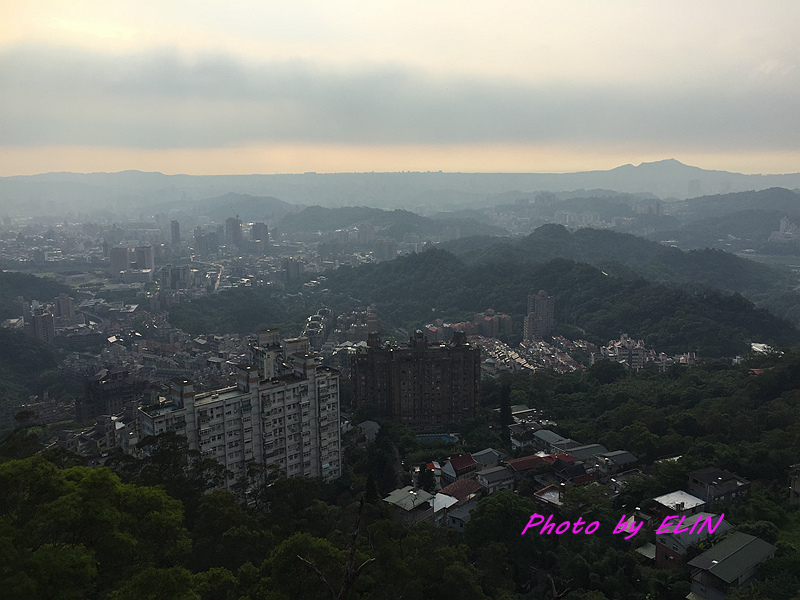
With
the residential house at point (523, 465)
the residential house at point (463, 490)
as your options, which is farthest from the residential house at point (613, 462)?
the residential house at point (463, 490)

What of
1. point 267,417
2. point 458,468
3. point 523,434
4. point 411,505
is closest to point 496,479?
point 458,468

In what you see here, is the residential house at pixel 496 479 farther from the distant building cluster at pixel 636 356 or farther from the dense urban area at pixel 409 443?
the distant building cluster at pixel 636 356

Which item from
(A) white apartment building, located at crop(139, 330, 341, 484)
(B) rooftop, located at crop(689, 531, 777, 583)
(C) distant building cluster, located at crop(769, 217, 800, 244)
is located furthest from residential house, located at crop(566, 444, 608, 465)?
(C) distant building cluster, located at crop(769, 217, 800, 244)

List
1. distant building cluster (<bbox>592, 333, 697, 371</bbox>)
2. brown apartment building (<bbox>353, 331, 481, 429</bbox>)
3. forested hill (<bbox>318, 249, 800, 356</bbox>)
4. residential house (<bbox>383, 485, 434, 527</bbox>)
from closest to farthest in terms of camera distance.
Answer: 1. residential house (<bbox>383, 485, 434, 527</bbox>)
2. brown apartment building (<bbox>353, 331, 481, 429</bbox>)
3. distant building cluster (<bbox>592, 333, 697, 371</bbox>)
4. forested hill (<bbox>318, 249, 800, 356</bbox>)

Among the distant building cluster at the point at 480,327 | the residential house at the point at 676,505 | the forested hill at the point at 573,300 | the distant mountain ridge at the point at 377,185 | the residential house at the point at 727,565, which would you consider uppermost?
the distant mountain ridge at the point at 377,185

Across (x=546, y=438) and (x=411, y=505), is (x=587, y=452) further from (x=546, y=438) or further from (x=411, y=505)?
(x=411, y=505)

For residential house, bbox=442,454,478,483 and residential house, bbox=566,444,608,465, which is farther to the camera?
residential house, bbox=566,444,608,465

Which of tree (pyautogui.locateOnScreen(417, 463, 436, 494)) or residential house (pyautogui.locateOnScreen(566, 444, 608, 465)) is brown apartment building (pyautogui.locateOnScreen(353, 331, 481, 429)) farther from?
tree (pyautogui.locateOnScreen(417, 463, 436, 494))
